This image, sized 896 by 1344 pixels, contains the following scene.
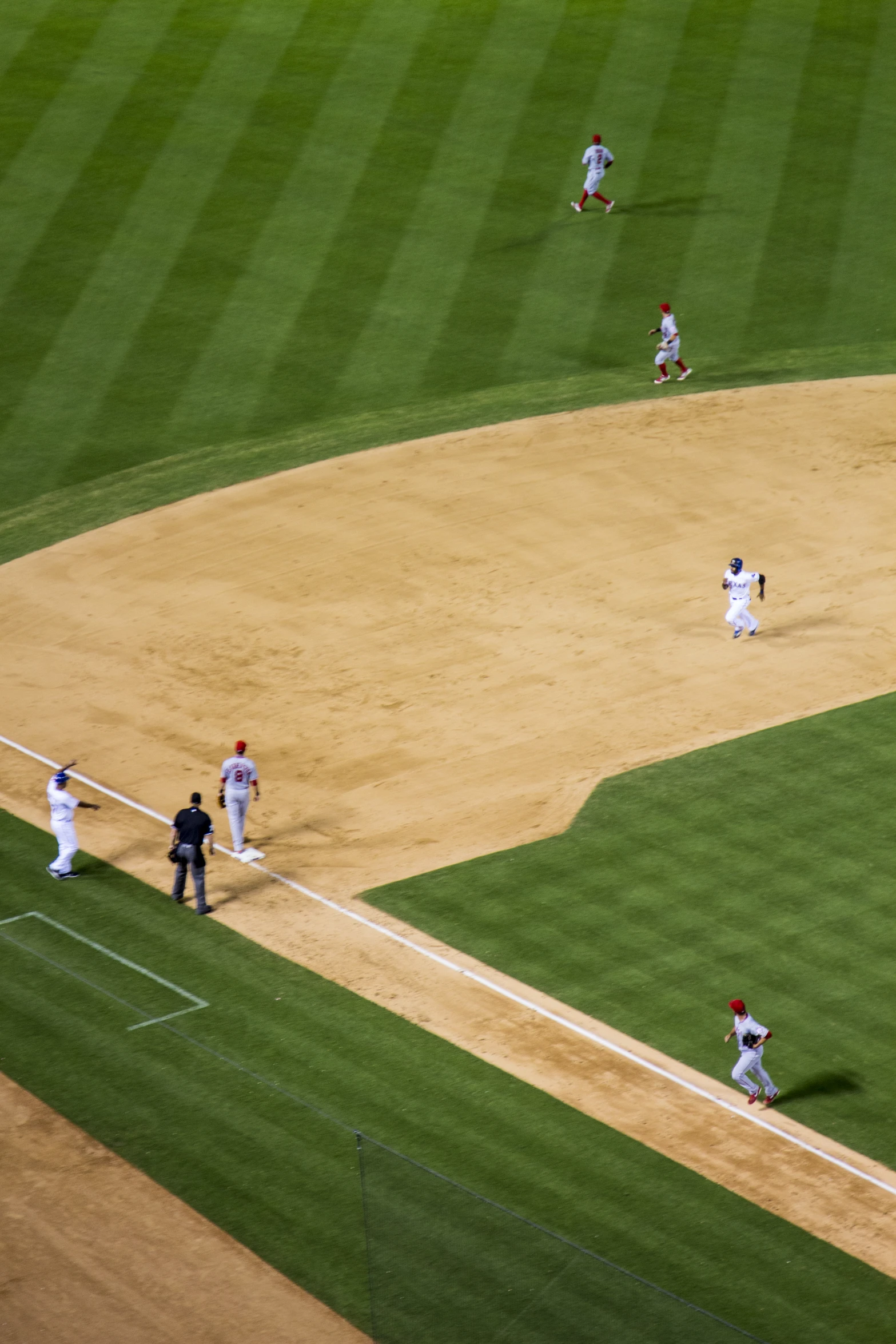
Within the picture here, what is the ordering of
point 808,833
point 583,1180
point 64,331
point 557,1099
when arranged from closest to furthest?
point 583,1180 < point 557,1099 < point 808,833 < point 64,331

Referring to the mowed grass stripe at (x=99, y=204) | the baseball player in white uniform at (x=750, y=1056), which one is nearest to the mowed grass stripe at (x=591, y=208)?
the mowed grass stripe at (x=99, y=204)

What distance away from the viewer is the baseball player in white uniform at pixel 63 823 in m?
19.9

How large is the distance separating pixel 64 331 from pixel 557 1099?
22805mm

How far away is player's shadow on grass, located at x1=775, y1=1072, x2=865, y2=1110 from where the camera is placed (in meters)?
16.8

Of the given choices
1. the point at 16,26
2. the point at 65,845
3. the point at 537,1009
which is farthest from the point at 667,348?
the point at 16,26

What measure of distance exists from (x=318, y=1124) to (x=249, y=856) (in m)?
5.32

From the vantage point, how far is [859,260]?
36.5 m

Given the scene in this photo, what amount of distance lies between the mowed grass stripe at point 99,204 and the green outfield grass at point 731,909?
47.1 feet

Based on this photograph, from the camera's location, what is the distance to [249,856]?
2089cm

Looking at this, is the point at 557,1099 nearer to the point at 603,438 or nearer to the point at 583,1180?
the point at 583,1180

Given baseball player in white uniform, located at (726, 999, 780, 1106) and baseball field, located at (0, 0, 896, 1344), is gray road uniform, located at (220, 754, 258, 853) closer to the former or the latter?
baseball field, located at (0, 0, 896, 1344)

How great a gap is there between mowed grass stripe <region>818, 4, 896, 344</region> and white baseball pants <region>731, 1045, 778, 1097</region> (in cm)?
2147

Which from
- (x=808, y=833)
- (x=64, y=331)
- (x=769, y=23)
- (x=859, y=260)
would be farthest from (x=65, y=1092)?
(x=769, y=23)

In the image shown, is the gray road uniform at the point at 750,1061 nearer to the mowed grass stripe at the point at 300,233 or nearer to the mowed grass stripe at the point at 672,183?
the mowed grass stripe at the point at 300,233
